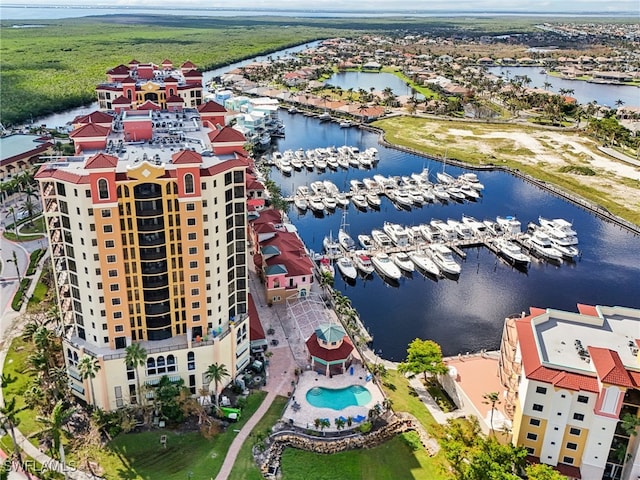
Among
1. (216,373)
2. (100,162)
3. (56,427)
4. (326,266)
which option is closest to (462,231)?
(326,266)

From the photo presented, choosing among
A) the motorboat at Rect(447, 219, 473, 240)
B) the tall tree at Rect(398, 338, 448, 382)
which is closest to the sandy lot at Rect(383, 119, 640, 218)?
the motorboat at Rect(447, 219, 473, 240)

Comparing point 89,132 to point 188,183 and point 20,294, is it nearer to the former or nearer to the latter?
point 188,183

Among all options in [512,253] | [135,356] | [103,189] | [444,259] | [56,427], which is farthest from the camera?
[512,253]

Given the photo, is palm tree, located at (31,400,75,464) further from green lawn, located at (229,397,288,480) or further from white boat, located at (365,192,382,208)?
white boat, located at (365,192,382,208)

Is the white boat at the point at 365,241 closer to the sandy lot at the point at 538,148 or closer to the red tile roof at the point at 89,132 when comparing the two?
the red tile roof at the point at 89,132

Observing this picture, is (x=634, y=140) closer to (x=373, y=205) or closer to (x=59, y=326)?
(x=373, y=205)
